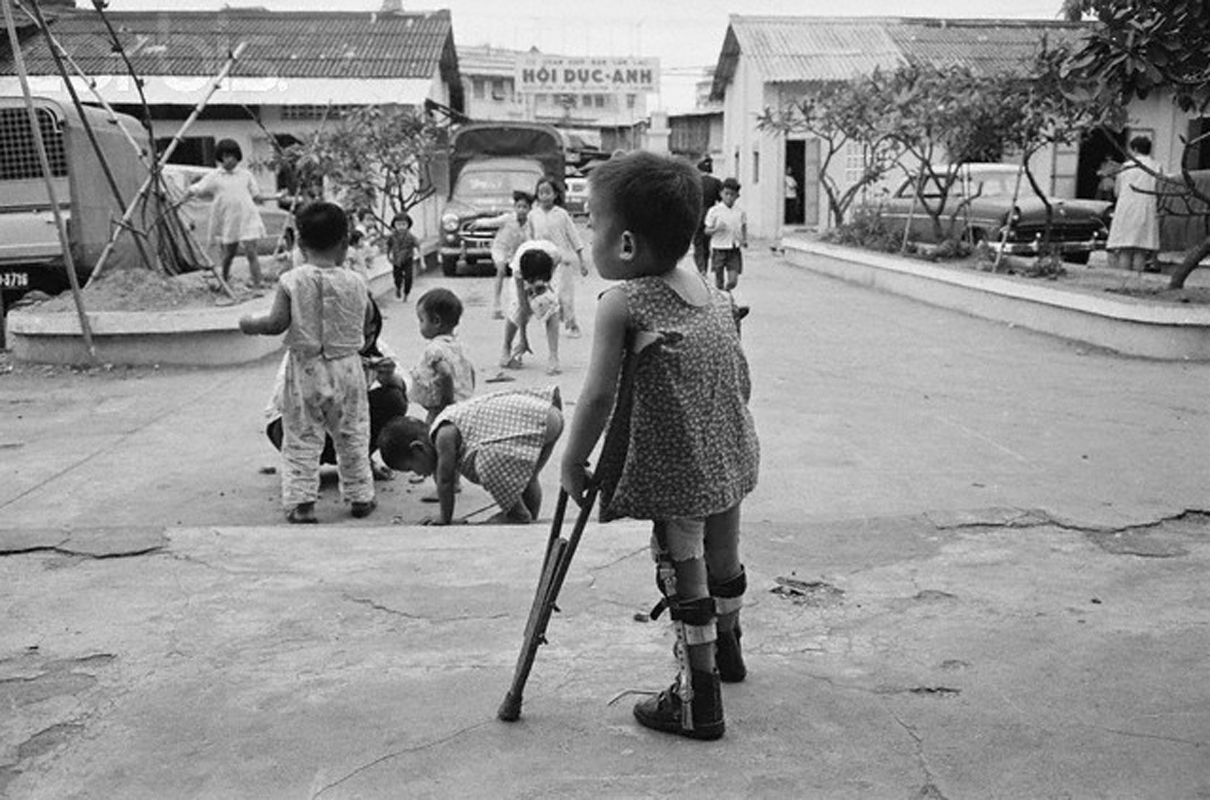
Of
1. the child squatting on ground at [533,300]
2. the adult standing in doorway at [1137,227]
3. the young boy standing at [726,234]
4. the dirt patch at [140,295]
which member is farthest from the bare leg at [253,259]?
the adult standing in doorway at [1137,227]

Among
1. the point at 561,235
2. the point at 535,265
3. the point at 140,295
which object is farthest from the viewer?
the point at 561,235

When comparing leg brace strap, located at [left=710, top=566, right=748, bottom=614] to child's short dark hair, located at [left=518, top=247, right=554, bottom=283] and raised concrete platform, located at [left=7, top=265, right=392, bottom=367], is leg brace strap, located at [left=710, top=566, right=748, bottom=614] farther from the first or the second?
raised concrete platform, located at [left=7, top=265, right=392, bottom=367]

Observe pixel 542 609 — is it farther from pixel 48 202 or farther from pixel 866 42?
pixel 866 42

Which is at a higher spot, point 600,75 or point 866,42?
point 600,75

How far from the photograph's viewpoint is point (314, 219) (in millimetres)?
5719

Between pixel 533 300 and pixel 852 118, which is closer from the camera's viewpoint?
pixel 533 300

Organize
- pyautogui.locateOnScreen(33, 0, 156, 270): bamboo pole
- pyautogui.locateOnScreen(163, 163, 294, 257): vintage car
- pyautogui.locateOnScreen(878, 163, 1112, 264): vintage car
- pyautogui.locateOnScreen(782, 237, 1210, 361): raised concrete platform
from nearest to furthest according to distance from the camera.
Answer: pyautogui.locateOnScreen(33, 0, 156, 270): bamboo pole < pyautogui.locateOnScreen(782, 237, 1210, 361): raised concrete platform < pyautogui.locateOnScreen(163, 163, 294, 257): vintage car < pyautogui.locateOnScreen(878, 163, 1112, 264): vintage car

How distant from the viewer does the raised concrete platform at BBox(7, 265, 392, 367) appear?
10.2m

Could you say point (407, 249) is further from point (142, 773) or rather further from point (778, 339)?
point (142, 773)

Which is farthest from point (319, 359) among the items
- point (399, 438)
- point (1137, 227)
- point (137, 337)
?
point (1137, 227)

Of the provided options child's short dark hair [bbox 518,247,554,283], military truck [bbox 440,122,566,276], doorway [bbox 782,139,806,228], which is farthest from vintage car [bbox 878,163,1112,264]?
doorway [bbox 782,139,806,228]

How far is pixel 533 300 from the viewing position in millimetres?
10141

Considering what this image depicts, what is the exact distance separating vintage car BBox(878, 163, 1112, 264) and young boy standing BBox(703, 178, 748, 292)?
3940mm

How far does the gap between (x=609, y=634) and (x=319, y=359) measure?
242 cm
